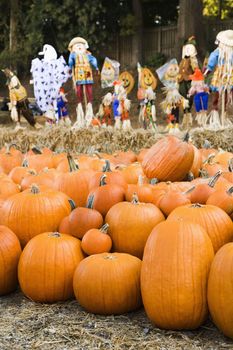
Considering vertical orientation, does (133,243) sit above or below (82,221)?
below

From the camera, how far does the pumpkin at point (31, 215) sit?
2611 mm

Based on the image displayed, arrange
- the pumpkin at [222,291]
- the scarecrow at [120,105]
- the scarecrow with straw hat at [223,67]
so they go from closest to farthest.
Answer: the pumpkin at [222,291] → the scarecrow with straw hat at [223,67] → the scarecrow at [120,105]

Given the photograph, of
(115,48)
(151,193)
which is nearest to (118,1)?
(115,48)

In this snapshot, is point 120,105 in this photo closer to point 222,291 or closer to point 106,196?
point 106,196

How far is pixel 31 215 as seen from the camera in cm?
261

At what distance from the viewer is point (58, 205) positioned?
267 centimetres

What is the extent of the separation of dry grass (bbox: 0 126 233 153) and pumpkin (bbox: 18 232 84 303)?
420 cm

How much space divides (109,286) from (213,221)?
0.54 meters

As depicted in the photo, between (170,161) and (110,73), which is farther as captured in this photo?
(110,73)

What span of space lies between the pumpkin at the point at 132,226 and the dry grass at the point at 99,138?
4.08 m

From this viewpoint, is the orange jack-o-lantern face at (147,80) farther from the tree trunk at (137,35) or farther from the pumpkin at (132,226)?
the tree trunk at (137,35)

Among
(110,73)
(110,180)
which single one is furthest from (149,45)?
(110,180)

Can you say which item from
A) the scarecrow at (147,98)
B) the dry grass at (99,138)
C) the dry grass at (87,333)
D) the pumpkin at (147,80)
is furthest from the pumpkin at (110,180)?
the pumpkin at (147,80)

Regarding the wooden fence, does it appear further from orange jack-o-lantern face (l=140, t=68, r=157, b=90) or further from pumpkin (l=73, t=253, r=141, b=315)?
pumpkin (l=73, t=253, r=141, b=315)
